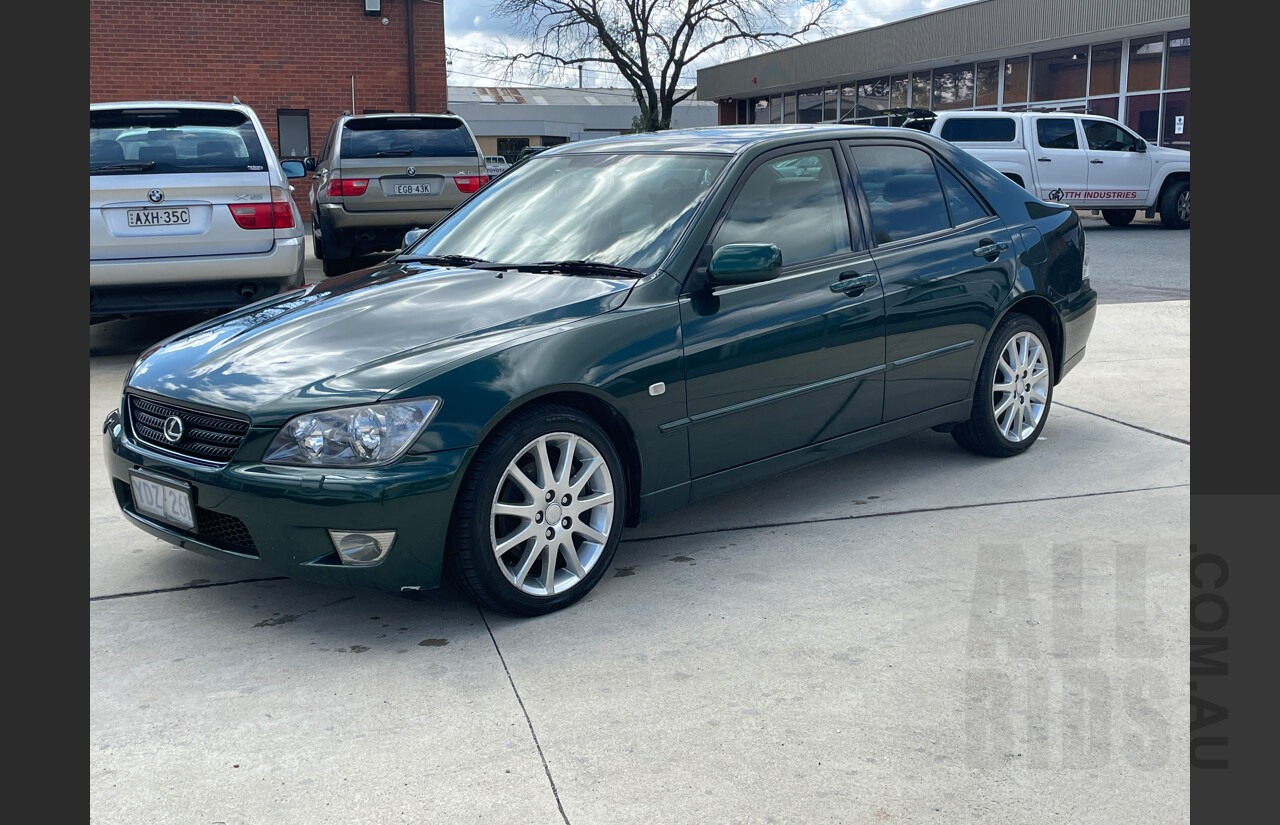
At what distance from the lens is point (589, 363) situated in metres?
3.85

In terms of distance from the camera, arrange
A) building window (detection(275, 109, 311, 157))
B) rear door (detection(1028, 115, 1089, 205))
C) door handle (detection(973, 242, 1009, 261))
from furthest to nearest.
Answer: building window (detection(275, 109, 311, 157))
rear door (detection(1028, 115, 1089, 205))
door handle (detection(973, 242, 1009, 261))

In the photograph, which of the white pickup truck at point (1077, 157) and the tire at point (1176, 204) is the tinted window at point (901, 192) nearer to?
the white pickup truck at point (1077, 157)

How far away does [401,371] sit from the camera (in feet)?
11.8

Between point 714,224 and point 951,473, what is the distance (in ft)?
6.09

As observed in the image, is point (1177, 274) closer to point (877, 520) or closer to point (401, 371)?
point (877, 520)

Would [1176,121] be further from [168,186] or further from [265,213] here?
[168,186]

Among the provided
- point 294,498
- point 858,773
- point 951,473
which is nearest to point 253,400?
point 294,498

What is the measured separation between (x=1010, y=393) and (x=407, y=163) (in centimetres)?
848

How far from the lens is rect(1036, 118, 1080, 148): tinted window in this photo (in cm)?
1872

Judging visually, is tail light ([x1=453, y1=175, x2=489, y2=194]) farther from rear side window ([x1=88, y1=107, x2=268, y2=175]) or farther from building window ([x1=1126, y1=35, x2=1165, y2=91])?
building window ([x1=1126, y1=35, x2=1165, y2=91])

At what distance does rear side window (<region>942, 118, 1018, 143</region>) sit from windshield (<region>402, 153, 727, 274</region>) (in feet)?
45.8

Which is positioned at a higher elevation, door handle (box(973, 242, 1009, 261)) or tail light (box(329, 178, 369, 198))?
tail light (box(329, 178, 369, 198))

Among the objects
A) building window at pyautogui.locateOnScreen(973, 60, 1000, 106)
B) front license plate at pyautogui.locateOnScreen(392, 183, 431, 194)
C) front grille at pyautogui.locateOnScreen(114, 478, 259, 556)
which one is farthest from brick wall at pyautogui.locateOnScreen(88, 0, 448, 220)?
front grille at pyautogui.locateOnScreen(114, 478, 259, 556)

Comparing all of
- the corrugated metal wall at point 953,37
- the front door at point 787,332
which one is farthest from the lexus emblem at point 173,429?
the corrugated metal wall at point 953,37
